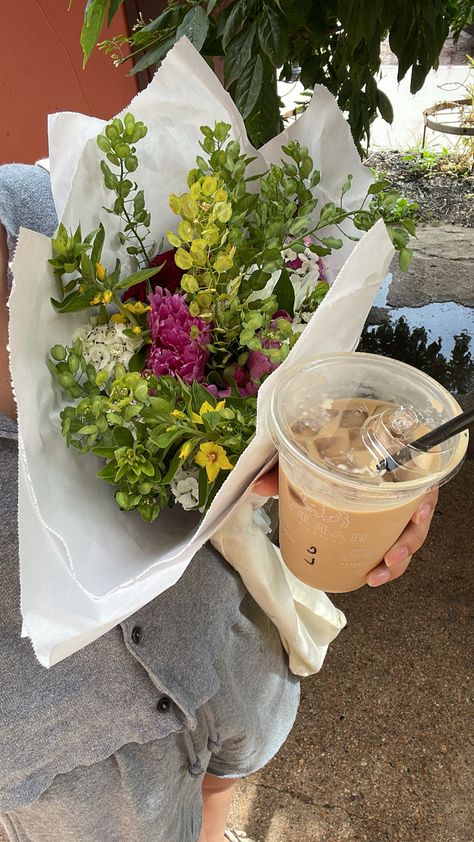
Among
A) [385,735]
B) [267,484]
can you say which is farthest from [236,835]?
[267,484]

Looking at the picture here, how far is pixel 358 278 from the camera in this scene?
19.3 inches

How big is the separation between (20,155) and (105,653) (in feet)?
5.95

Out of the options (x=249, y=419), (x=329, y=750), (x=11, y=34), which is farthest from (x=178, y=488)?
(x=11, y=34)

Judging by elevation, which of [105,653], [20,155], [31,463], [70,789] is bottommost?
[70,789]

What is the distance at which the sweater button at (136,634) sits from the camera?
2.37ft

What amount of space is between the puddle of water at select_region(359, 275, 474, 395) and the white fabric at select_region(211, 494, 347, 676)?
5.05 feet

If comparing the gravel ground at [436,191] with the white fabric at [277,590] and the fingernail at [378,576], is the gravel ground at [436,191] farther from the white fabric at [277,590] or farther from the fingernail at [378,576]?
the fingernail at [378,576]

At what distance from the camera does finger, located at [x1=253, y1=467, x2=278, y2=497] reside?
610mm

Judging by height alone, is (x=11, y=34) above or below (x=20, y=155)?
above

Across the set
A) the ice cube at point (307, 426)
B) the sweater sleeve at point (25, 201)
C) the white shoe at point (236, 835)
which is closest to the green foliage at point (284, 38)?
the sweater sleeve at point (25, 201)

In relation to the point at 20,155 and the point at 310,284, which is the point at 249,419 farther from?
the point at 20,155

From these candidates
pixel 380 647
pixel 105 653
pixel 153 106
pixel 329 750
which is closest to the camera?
pixel 153 106

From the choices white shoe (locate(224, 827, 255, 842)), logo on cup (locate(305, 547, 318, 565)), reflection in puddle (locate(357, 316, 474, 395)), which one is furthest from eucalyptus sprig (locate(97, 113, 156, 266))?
reflection in puddle (locate(357, 316, 474, 395))

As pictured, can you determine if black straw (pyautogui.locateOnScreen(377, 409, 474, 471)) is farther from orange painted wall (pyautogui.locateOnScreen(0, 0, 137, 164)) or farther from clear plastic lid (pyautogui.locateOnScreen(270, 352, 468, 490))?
orange painted wall (pyautogui.locateOnScreen(0, 0, 137, 164))
